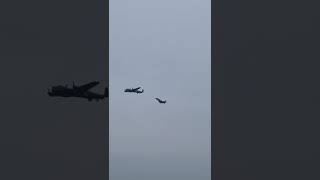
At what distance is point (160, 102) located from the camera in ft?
305
